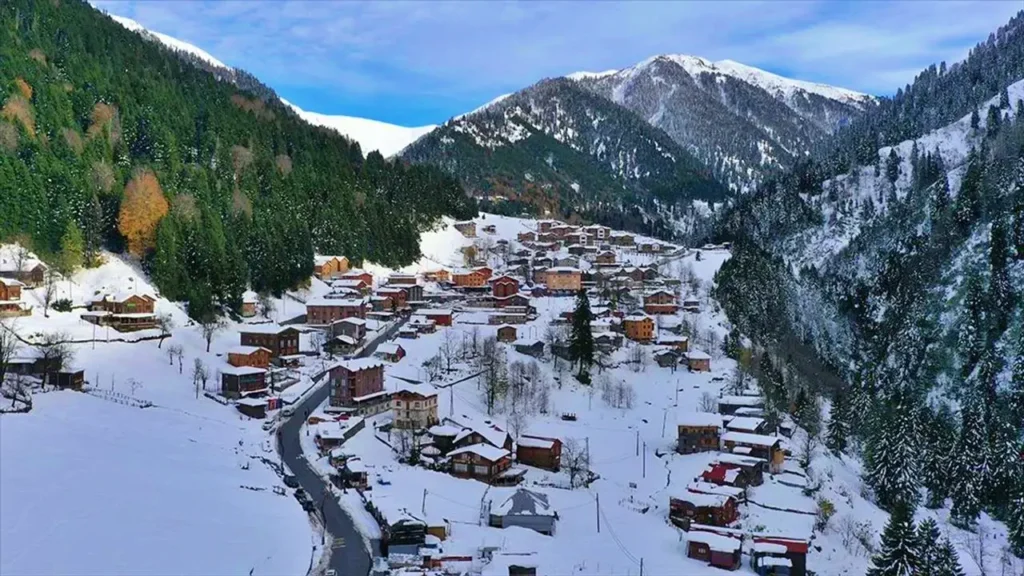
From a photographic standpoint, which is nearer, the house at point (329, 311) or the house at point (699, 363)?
the house at point (699, 363)

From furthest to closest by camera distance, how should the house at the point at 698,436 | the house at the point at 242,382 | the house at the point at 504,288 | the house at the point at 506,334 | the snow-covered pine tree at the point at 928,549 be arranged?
the house at the point at 504,288
the house at the point at 506,334
the house at the point at 698,436
the house at the point at 242,382
the snow-covered pine tree at the point at 928,549

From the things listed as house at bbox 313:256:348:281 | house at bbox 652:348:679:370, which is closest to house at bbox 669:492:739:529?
house at bbox 652:348:679:370

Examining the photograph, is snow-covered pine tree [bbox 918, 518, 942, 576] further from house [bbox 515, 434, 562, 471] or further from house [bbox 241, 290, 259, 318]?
house [bbox 241, 290, 259, 318]

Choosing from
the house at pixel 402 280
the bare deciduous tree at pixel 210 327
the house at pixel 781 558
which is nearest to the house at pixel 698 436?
the house at pixel 781 558

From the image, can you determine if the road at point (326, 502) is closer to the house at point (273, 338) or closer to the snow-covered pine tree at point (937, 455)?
the house at point (273, 338)

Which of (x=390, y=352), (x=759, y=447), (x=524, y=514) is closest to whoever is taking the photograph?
(x=524, y=514)

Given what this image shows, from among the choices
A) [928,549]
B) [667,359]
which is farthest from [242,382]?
[928,549]

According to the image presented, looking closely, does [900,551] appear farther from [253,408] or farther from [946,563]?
[253,408]
